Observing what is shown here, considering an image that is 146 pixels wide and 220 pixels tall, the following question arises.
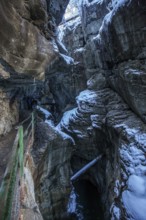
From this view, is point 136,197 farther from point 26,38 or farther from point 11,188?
point 26,38

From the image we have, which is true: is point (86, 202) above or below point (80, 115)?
below

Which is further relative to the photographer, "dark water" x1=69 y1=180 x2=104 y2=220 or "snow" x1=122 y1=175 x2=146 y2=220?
"dark water" x1=69 y1=180 x2=104 y2=220

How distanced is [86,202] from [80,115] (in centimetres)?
667

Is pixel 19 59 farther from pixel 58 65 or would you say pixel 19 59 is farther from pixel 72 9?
pixel 72 9

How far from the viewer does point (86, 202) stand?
12633 mm

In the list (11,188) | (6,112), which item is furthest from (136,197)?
(6,112)

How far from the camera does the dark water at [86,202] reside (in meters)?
11.0

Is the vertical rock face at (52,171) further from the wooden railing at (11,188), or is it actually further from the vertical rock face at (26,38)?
the wooden railing at (11,188)

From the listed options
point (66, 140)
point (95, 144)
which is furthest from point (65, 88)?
point (66, 140)

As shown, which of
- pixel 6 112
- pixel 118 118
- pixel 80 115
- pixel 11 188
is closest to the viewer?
pixel 11 188

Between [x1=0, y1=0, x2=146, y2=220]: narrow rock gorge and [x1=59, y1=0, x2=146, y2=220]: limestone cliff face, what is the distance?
0.04m

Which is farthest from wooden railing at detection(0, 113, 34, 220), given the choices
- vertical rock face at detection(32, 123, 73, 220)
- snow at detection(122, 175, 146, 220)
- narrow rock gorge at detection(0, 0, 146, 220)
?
snow at detection(122, 175, 146, 220)

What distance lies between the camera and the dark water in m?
11.0

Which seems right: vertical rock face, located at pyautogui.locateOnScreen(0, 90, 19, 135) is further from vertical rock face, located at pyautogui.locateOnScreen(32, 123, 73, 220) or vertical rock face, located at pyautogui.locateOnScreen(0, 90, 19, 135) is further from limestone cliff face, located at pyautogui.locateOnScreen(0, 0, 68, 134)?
vertical rock face, located at pyautogui.locateOnScreen(32, 123, 73, 220)
